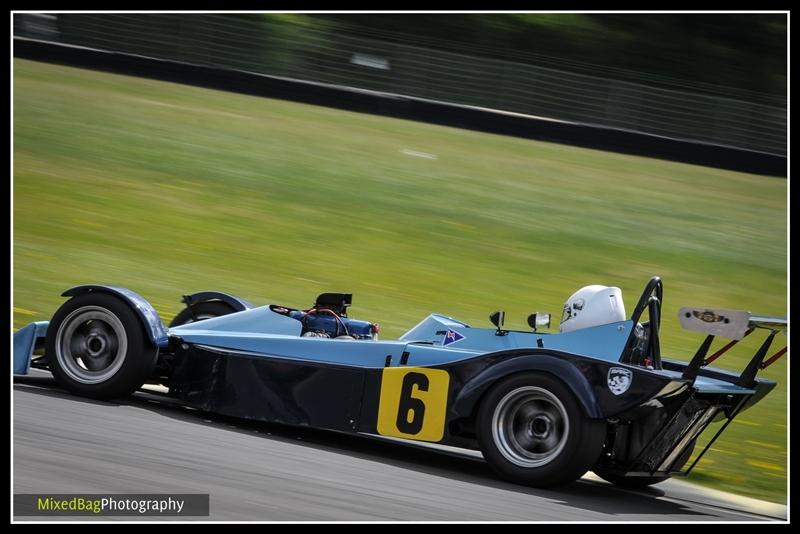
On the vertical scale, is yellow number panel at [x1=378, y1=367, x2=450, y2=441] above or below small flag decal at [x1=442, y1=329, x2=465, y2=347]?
below

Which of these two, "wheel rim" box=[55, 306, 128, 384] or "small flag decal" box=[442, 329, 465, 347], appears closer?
"small flag decal" box=[442, 329, 465, 347]

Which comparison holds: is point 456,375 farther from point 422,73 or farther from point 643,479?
point 422,73

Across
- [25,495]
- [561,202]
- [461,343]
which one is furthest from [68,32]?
[25,495]

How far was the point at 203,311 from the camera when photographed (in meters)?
8.41

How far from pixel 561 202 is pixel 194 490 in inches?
497

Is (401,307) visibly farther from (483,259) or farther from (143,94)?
(143,94)

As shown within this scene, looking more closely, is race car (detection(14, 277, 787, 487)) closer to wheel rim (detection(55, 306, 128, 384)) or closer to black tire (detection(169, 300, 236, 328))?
wheel rim (detection(55, 306, 128, 384))

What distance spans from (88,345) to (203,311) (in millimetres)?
1574

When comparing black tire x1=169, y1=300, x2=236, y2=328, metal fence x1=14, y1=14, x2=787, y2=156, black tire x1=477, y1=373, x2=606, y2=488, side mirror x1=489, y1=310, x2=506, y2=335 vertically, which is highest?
metal fence x1=14, y1=14, x2=787, y2=156

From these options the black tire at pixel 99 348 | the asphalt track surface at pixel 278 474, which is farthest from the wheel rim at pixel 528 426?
the black tire at pixel 99 348

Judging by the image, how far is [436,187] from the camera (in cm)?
1694

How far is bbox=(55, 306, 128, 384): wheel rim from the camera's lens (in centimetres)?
685

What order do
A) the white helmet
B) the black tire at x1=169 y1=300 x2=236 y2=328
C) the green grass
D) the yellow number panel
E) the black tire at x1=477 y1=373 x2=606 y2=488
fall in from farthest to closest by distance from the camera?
the green grass → the black tire at x1=169 y1=300 x2=236 y2=328 → the white helmet → the yellow number panel → the black tire at x1=477 y1=373 x2=606 y2=488

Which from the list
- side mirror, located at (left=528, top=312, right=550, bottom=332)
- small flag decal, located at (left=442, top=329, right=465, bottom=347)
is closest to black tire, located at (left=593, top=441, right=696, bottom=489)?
side mirror, located at (left=528, top=312, right=550, bottom=332)
